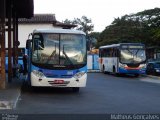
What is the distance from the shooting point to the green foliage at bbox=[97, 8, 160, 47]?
6845 centimetres

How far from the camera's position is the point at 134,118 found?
9523 mm

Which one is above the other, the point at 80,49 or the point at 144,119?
the point at 80,49

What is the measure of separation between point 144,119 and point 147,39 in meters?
59.9

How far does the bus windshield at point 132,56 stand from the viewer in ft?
122

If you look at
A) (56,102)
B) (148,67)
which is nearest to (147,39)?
(148,67)

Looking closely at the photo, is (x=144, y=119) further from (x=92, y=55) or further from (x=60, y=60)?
(x=92, y=55)

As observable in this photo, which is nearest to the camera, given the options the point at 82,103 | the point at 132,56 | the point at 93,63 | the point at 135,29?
the point at 82,103

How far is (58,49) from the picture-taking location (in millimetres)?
19734

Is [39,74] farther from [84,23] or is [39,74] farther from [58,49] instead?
[84,23]

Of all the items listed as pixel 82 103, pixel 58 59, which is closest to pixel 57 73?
pixel 58 59

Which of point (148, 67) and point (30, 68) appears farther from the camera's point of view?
point (148, 67)

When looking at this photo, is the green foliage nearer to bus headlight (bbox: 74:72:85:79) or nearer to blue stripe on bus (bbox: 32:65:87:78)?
bus headlight (bbox: 74:72:85:79)

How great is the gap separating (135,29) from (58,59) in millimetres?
57976

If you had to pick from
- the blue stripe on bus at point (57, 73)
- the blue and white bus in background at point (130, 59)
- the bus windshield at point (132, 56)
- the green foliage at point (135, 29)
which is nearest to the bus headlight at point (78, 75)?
the blue stripe on bus at point (57, 73)
